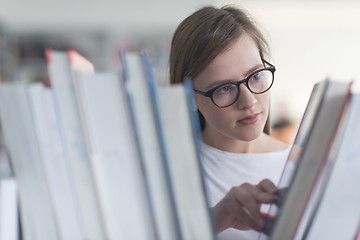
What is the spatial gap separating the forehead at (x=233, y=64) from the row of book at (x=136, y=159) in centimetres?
19

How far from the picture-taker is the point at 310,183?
1.30 ft

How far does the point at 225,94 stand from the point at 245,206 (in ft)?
0.61

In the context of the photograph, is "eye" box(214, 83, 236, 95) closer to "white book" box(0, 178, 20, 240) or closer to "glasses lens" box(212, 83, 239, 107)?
"glasses lens" box(212, 83, 239, 107)

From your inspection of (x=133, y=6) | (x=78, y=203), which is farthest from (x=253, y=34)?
(x=133, y=6)

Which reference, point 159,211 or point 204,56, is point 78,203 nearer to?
point 159,211

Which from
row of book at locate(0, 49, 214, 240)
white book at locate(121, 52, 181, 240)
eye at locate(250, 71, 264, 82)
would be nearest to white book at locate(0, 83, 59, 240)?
row of book at locate(0, 49, 214, 240)

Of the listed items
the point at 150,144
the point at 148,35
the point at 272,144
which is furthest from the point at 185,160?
the point at 148,35

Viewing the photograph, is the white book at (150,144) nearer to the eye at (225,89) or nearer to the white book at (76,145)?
the white book at (76,145)

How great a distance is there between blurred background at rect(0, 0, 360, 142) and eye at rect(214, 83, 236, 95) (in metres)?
3.94

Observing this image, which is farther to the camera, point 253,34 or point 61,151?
point 253,34

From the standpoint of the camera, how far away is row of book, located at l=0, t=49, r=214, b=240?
15.5 inches

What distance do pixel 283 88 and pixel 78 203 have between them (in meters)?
4.51

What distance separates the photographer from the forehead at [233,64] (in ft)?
1.99

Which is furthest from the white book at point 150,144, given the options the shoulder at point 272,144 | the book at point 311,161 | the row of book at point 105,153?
the shoulder at point 272,144
